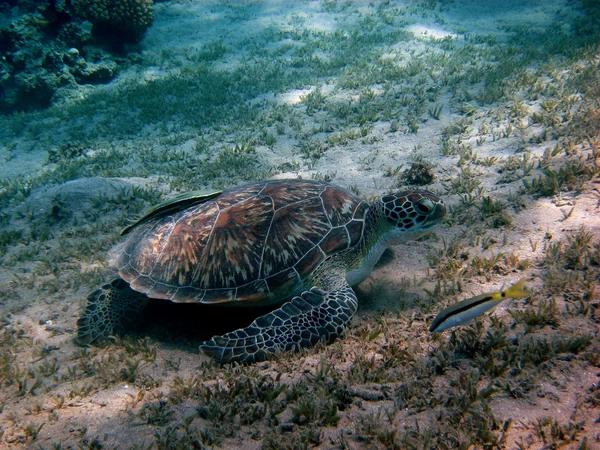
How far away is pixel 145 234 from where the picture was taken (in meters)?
3.79

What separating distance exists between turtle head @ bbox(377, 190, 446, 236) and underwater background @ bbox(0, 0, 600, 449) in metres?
0.42

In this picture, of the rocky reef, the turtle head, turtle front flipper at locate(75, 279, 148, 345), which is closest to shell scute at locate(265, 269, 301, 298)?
the turtle head

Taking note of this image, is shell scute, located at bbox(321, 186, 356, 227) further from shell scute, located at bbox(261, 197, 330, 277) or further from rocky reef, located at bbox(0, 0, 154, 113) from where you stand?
rocky reef, located at bbox(0, 0, 154, 113)

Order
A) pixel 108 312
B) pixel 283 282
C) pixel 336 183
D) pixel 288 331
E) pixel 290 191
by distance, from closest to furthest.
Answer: pixel 288 331, pixel 283 282, pixel 108 312, pixel 290 191, pixel 336 183

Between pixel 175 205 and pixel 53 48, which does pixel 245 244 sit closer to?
pixel 175 205

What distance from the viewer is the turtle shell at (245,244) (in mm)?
3234

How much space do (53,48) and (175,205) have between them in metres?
11.3

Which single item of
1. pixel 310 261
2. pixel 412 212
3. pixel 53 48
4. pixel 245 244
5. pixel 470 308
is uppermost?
pixel 53 48

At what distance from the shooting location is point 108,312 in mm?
3559

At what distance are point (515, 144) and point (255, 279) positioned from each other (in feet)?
15.0

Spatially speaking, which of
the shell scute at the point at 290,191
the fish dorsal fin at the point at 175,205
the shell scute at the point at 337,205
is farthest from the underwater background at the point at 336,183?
the shell scute at the point at 290,191

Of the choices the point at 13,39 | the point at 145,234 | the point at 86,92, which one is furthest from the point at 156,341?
the point at 13,39

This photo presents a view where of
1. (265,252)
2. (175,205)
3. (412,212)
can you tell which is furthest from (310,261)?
(175,205)

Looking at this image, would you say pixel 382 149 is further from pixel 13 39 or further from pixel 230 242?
pixel 13 39
